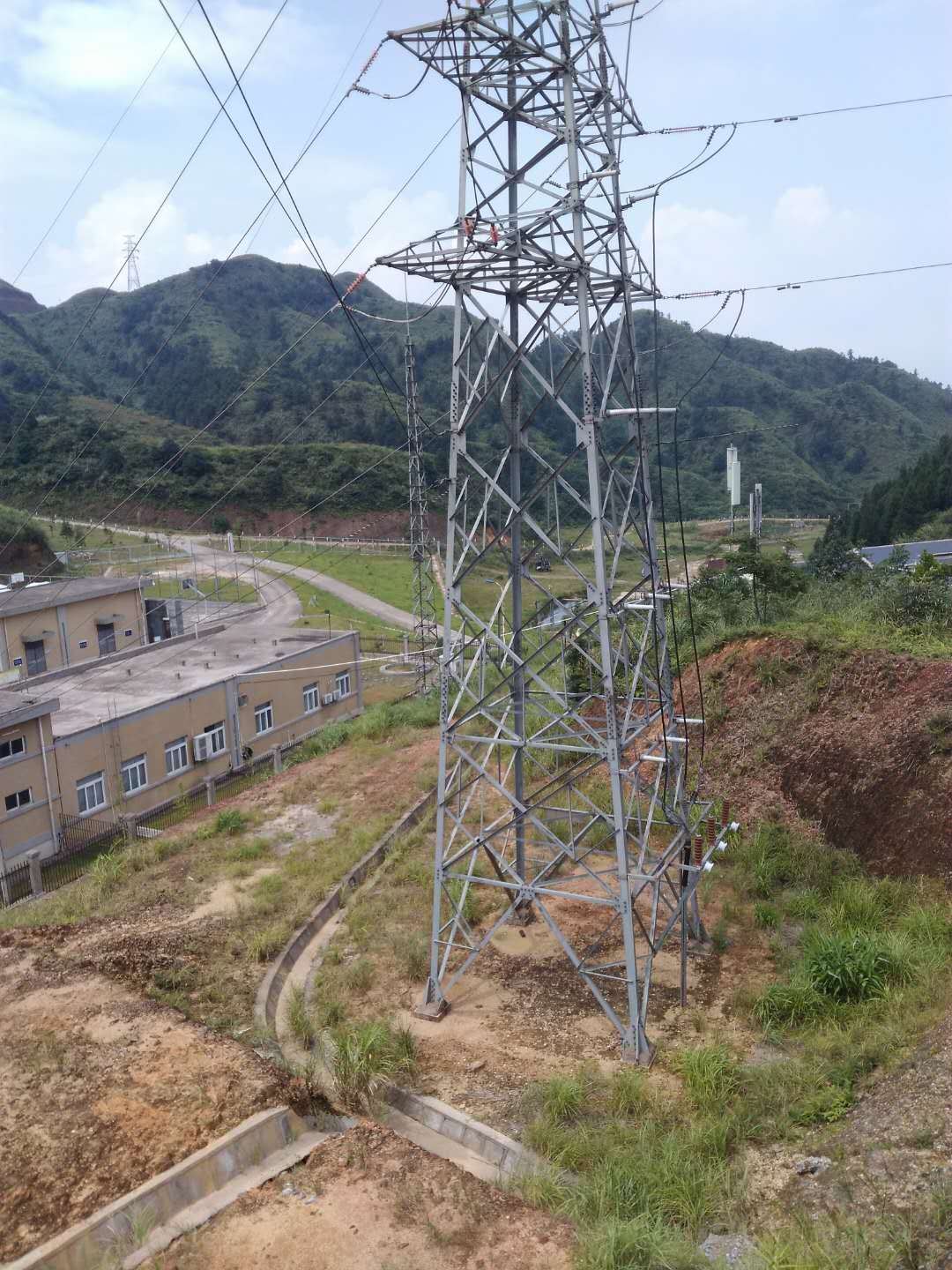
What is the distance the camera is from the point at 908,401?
387 ft

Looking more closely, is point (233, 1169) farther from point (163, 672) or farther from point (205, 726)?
point (163, 672)

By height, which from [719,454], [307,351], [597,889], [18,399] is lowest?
[597,889]

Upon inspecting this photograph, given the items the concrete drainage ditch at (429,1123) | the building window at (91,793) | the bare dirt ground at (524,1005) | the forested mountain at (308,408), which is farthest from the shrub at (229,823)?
the forested mountain at (308,408)

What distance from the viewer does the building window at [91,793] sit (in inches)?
Answer: 822

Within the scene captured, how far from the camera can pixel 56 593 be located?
1330 inches

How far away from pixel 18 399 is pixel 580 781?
98.5 m

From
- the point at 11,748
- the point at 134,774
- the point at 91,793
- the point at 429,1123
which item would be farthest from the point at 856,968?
the point at 134,774

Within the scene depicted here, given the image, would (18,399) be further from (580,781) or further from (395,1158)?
(395,1158)

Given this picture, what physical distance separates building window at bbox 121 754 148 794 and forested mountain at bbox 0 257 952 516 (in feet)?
79.1

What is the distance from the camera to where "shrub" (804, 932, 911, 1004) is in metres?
9.49

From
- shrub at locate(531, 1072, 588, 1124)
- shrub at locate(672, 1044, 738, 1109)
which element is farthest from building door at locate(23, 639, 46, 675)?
shrub at locate(672, 1044, 738, 1109)

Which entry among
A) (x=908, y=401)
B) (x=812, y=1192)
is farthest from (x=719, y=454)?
(x=812, y=1192)

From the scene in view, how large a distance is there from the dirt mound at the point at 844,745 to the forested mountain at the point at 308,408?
29.8m

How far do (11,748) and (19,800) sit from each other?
3.74 ft
